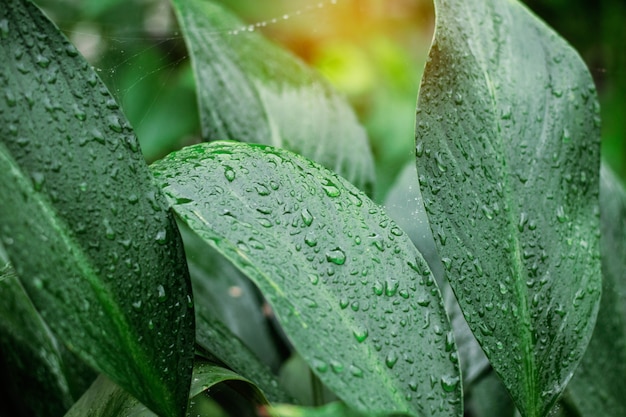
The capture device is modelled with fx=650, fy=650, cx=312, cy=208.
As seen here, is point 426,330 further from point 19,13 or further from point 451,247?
point 19,13

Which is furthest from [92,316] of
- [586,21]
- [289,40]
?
[586,21]

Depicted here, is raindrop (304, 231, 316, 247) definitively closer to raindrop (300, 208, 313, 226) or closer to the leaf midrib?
raindrop (300, 208, 313, 226)

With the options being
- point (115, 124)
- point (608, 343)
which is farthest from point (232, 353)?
point (608, 343)

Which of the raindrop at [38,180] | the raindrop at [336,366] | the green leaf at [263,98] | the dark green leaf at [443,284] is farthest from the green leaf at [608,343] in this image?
the raindrop at [38,180]

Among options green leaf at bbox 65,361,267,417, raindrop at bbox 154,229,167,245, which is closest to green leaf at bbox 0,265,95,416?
green leaf at bbox 65,361,267,417

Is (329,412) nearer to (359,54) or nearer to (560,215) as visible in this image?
(560,215)

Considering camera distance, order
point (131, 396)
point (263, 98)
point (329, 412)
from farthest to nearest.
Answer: point (263, 98), point (131, 396), point (329, 412)

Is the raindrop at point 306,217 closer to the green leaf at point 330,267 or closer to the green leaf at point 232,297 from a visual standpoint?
the green leaf at point 330,267
